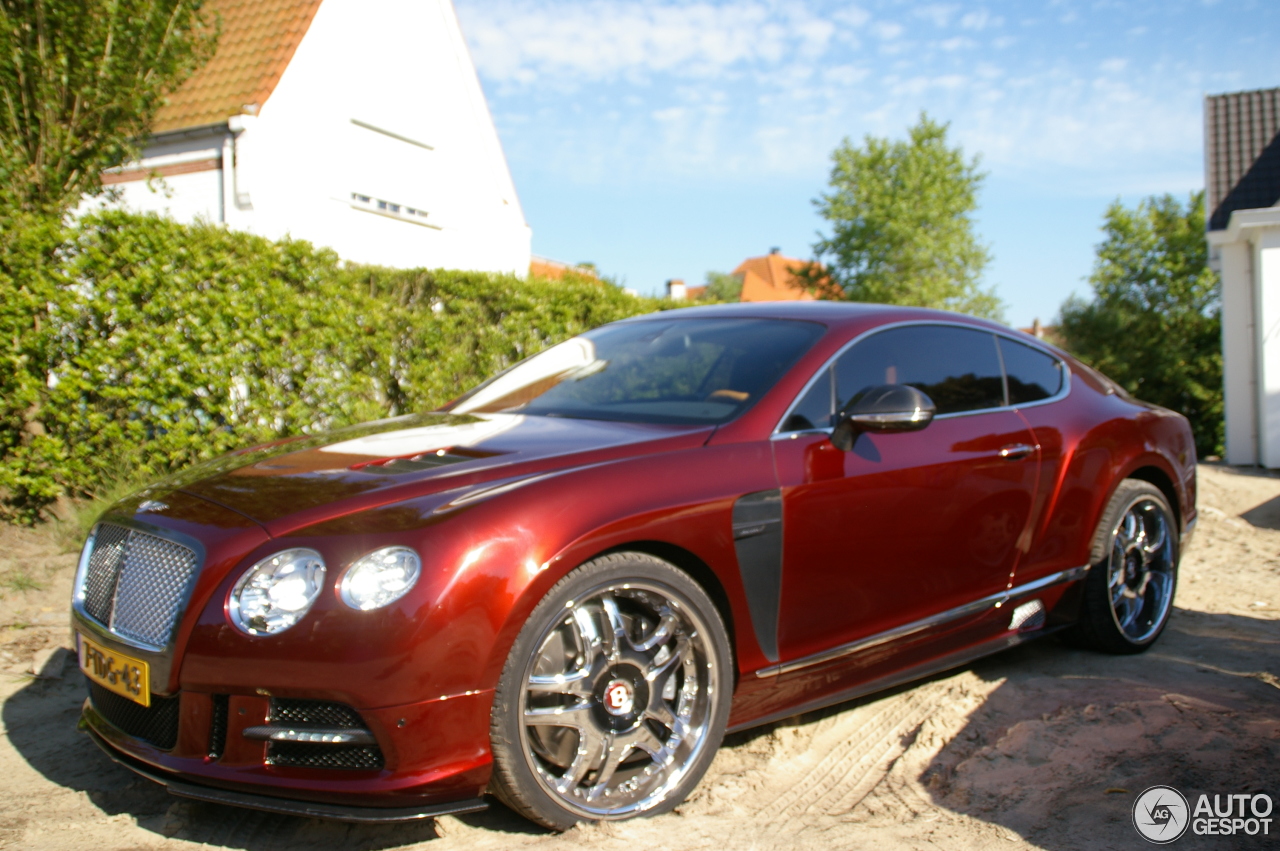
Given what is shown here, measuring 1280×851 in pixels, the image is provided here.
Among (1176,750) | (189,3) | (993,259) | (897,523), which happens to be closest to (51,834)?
(897,523)

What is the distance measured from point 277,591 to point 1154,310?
39576mm

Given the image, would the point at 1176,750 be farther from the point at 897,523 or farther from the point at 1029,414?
the point at 1029,414

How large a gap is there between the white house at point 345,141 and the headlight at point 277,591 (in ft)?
29.0

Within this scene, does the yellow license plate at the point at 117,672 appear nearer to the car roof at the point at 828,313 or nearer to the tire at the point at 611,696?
the tire at the point at 611,696

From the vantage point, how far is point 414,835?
8.79ft

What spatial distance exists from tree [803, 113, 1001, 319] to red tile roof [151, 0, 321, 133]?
34.0 meters

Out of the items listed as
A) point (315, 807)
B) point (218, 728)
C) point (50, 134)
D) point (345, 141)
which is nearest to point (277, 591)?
point (218, 728)

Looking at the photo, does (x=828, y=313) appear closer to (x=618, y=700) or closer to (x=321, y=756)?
(x=618, y=700)

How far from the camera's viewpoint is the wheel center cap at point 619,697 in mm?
2709

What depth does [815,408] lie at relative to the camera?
3.33 metres

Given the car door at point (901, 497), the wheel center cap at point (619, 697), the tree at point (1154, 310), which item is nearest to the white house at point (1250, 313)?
the tree at point (1154, 310)

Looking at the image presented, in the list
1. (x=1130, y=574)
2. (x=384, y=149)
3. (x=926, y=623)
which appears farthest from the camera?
(x=384, y=149)

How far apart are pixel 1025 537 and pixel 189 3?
22.4ft

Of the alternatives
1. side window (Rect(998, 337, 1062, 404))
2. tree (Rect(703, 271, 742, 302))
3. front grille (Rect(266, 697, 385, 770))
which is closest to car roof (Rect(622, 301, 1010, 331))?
side window (Rect(998, 337, 1062, 404))
